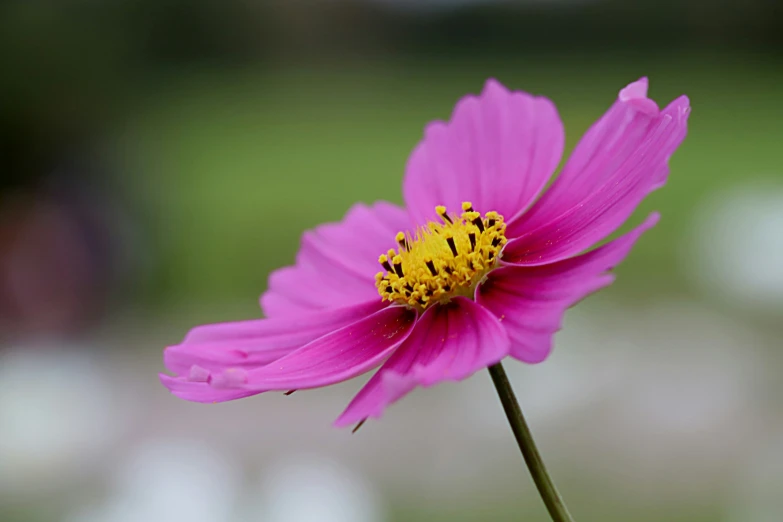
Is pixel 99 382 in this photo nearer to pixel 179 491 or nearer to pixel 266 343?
pixel 179 491

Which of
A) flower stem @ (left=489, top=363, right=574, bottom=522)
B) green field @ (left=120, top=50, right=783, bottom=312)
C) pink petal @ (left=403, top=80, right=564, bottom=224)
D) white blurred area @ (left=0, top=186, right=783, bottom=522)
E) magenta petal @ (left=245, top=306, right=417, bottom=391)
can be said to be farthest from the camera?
green field @ (left=120, top=50, right=783, bottom=312)

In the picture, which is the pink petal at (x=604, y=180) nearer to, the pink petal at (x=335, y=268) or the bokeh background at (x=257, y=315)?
the pink petal at (x=335, y=268)

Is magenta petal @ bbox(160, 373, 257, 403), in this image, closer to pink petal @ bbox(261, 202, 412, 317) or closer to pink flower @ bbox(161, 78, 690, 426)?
pink flower @ bbox(161, 78, 690, 426)

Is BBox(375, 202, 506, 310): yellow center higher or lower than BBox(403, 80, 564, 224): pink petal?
lower

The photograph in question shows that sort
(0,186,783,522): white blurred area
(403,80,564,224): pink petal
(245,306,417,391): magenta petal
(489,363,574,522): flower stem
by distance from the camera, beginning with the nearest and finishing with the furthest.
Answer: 1. (489,363,574,522): flower stem
2. (245,306,417,391): magenta petal
3. (403,80,564,224): pink petal
4. (0,186,783,522): white blurred area

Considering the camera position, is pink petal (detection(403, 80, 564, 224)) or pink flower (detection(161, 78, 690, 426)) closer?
pink flower (detection(161, 78, 690, 426))

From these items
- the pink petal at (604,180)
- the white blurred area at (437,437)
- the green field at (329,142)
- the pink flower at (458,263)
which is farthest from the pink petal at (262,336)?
the green field at (329,142)

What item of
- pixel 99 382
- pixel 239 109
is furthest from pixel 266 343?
pixel 239 109

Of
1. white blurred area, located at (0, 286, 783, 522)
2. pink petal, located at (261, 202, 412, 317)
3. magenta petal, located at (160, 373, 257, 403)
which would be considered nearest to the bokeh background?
white blurred area, located at (0, 286, 783, 522)
